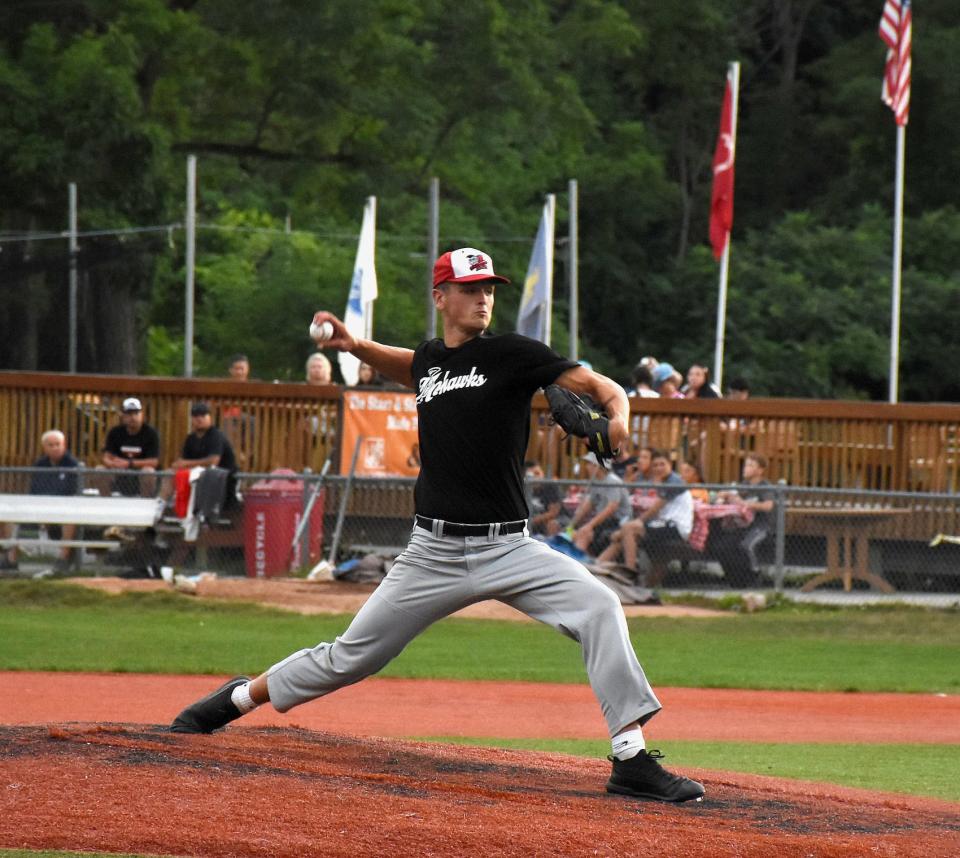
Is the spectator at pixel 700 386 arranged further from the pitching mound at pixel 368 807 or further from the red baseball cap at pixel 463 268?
the red baseball cap at pixel 463 268

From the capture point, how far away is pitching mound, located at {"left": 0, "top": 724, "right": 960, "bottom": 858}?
5.77m

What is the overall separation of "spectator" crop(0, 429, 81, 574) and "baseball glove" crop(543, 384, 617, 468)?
12.0m

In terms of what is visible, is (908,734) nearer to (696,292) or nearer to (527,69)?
(527,69)

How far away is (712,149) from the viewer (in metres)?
53.0

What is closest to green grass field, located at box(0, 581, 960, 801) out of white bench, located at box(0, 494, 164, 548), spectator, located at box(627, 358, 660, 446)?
white bench, located at box(0, 494, 164, 548)

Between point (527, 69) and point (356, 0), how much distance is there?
5500 millimetres

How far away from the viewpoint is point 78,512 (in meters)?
17.6

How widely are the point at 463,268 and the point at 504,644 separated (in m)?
9.11

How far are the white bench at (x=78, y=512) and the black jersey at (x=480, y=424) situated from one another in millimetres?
11026

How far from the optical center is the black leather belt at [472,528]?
6887mm

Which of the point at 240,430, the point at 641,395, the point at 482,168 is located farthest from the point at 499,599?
the point at 482,168

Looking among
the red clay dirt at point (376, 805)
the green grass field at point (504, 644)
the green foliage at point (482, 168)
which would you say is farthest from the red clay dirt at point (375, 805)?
the green foliage at point (482, 168)

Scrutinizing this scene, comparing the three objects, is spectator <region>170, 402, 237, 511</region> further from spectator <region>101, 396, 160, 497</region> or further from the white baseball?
the white baseball

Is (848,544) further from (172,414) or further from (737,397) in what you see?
(172,414)
